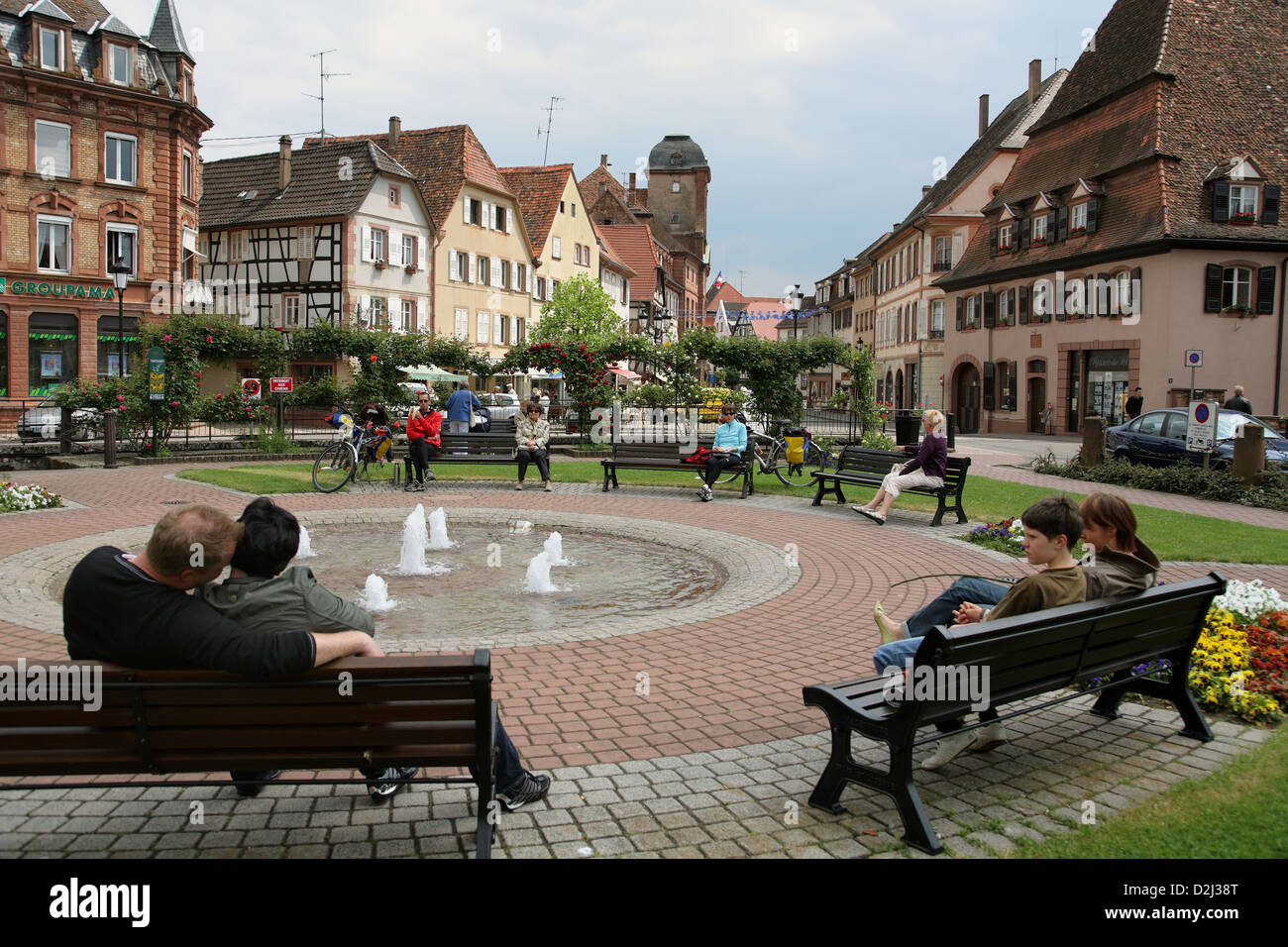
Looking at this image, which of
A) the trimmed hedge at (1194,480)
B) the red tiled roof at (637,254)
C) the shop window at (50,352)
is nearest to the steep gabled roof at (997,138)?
the red tiled roof at (637,254)

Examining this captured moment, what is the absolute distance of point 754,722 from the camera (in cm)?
531

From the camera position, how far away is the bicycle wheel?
55.4ft

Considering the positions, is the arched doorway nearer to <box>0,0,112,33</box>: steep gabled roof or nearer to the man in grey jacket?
<box>0,0,112,33</box>: steep gabled roof

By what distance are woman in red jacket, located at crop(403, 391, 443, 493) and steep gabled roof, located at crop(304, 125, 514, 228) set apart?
1393 inches

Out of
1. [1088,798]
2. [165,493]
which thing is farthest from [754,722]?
[165,493]

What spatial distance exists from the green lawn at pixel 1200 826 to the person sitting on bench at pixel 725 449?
37.2 feet

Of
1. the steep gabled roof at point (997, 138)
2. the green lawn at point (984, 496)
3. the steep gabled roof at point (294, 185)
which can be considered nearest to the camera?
the green lawn at point (984, 496)

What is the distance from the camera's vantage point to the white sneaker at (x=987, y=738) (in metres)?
4.91

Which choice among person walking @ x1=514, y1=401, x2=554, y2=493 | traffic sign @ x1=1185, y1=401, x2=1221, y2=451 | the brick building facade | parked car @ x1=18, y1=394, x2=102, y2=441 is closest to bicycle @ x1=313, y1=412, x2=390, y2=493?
person walking @ x1=514, y1=401, x2=554, y2=493

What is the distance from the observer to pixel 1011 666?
417cm

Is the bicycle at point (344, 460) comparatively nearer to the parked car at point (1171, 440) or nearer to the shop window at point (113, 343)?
the parked car at point (1171, 440)

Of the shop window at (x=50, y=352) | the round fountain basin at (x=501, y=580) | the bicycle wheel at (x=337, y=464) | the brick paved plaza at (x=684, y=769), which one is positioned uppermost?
the shop window at (x=50, y=352)

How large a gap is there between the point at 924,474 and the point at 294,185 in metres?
42.9
